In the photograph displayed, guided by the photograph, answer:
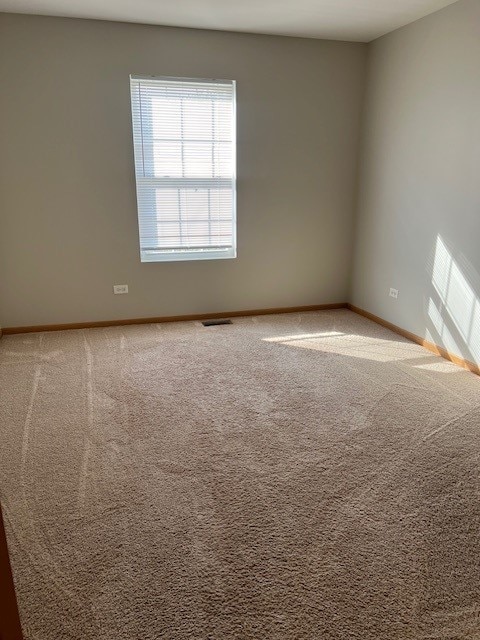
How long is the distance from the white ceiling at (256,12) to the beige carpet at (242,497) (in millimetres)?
2681

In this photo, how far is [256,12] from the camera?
3.33 m

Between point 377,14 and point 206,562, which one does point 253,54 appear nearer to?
point 377,14

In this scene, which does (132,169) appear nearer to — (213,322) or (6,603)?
(213,322)

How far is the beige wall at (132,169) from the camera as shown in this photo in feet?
11.7

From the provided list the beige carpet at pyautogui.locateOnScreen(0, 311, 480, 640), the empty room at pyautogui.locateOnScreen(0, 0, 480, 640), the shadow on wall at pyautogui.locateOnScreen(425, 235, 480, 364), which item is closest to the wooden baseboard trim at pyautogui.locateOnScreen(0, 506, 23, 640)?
the empty room at pyautogui.locateOnScreen(0, 0, 480, 640)

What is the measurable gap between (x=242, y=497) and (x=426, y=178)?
302cm

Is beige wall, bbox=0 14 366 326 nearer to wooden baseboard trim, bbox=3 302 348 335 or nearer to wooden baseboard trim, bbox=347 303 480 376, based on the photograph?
wooden baseboard trim, bbox=3 302 348 335

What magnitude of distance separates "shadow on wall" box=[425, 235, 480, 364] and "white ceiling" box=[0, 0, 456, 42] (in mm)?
1818

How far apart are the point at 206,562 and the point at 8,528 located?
0.82m

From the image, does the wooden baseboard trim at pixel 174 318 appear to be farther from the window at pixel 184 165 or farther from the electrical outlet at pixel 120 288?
the window at pixel 184 165

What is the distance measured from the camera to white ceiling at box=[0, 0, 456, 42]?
3.12m

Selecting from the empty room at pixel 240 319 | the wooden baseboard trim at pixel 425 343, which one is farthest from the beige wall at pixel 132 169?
the wooden baseboard trim at pixel 425 343

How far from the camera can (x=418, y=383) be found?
3.03 m

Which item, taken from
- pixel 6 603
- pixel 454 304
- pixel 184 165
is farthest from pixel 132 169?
pixel 6 603
